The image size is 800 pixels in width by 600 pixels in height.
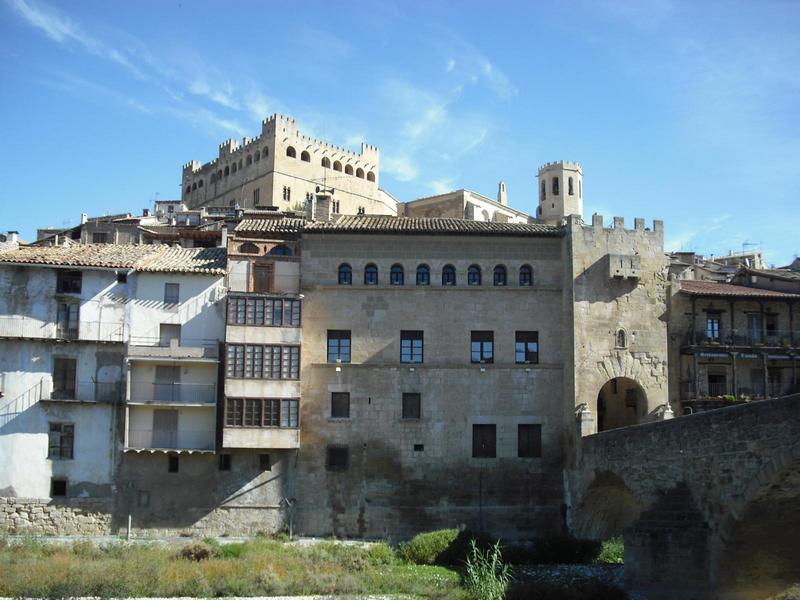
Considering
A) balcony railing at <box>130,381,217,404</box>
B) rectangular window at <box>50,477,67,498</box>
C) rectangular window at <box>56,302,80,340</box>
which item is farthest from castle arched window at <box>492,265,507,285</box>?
rectangular window at <box>50,477,67,498</box>

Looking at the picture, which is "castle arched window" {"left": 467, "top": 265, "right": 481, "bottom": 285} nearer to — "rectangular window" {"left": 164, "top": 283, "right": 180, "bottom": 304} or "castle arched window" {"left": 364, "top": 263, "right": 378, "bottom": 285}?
"castle arched window" {"left": 364, "top": 263, "right": 378, "bottom": 285}

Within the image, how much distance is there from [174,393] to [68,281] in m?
6.42

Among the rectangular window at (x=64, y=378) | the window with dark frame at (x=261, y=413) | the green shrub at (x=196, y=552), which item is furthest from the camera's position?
the rectangular window at (x=64, y=378)

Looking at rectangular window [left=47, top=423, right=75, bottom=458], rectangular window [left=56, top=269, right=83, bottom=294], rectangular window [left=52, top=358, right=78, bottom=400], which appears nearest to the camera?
rectangular window [left=47, top=423, right=75, bottom=458]

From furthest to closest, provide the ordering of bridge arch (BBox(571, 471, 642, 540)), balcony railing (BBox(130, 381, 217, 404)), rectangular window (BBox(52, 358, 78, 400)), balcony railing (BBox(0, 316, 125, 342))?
balcony railing (BBox(0, 316, 125, 342)) < rectangular window (BBox(52, 358, 78, 400)) < balcony railing (BBox(130, 381, 217, 404)) < bridge arch (BBox(571, 471, 642, 540))

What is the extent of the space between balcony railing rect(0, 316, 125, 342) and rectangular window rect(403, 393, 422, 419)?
11.6 metres

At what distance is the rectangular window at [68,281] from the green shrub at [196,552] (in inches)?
481

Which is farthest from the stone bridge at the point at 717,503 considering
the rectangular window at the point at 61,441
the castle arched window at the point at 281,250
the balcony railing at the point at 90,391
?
the rectangular window at the point at 61,441

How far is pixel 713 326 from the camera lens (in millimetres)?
40750

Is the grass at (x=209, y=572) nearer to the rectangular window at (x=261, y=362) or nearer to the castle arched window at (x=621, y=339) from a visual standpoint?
the rectangular window at (x=261, y=362)

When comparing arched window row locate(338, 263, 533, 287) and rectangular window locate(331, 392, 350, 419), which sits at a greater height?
arched window row locate(338, 263, 533, 287)

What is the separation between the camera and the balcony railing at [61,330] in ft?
123

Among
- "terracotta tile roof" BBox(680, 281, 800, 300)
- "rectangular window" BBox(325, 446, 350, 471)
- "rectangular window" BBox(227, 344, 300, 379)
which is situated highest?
"terracotta tile roof" BBox(680, 281, 800, 300)

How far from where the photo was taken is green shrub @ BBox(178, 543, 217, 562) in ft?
103
